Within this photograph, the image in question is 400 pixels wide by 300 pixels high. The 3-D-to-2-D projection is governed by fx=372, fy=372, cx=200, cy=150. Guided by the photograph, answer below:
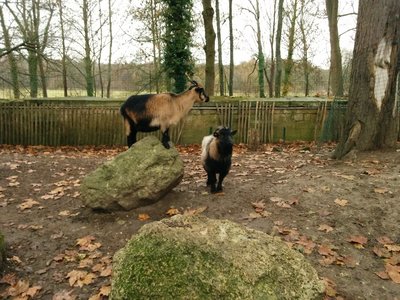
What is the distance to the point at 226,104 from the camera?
477 inches

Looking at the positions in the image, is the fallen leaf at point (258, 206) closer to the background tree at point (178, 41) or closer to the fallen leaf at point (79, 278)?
the fallen leaf at point (79, 278)

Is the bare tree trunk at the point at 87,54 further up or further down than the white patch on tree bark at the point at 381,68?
further up

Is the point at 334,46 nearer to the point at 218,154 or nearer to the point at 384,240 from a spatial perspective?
the point at 218,154

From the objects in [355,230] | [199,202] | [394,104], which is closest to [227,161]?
[199,202]

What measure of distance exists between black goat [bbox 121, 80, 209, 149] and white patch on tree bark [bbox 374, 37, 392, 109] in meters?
4.03

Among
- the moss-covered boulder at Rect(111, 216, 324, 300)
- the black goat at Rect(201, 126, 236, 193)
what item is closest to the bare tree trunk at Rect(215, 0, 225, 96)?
the black goat at Rect(201, 126, 236, 193)

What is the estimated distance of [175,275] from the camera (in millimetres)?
2438

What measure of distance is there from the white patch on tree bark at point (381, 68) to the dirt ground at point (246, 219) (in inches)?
50.0

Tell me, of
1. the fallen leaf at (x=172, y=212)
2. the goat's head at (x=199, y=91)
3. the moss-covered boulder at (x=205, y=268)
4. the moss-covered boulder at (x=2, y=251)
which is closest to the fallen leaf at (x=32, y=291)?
the moss-covered boulder at (x=2, y=251)

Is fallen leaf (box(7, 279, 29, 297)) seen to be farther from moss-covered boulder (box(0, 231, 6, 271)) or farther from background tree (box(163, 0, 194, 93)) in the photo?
background tree (box(163, 0, 194, 93))

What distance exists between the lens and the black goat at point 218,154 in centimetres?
584

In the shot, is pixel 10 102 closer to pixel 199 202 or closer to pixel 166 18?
pixel 166 18

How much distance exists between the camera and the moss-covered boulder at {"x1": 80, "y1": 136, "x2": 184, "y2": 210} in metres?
5.75

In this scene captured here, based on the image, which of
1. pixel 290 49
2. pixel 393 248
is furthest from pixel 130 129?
pixel 290 49
